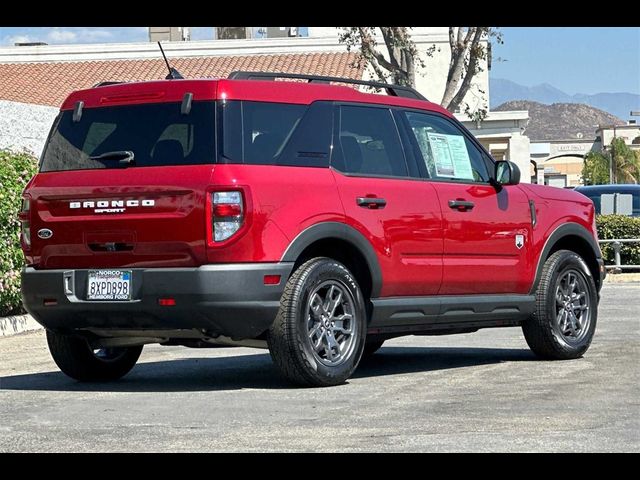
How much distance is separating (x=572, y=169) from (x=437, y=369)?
143m

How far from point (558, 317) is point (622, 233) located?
15449 millimetres

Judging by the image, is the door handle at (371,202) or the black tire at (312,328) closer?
the black tire at (312,328)

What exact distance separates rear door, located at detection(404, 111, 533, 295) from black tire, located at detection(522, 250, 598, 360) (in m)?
0.23

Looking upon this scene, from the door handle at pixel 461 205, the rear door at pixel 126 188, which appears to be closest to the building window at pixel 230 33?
the door handle at pixel 461 205

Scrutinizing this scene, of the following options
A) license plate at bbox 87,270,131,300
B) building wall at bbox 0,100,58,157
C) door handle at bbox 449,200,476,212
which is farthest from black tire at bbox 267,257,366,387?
building wall at bbox 0,100,58,157

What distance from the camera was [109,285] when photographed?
9.24 meters

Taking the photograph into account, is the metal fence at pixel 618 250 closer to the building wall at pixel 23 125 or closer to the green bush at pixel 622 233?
the green bush at pixel 622 233

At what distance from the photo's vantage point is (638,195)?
30156mm

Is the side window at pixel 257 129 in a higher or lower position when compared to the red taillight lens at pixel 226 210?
higher

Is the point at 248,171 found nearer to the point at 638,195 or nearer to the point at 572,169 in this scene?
the point at 638,195

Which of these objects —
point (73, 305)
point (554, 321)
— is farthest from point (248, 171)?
point (554, 321)

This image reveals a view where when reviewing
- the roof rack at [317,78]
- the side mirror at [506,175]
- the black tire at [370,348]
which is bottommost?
the black tire at [370,348]

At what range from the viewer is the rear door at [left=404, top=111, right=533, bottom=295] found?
34.4 ft

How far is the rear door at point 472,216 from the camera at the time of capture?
10.5 metres
